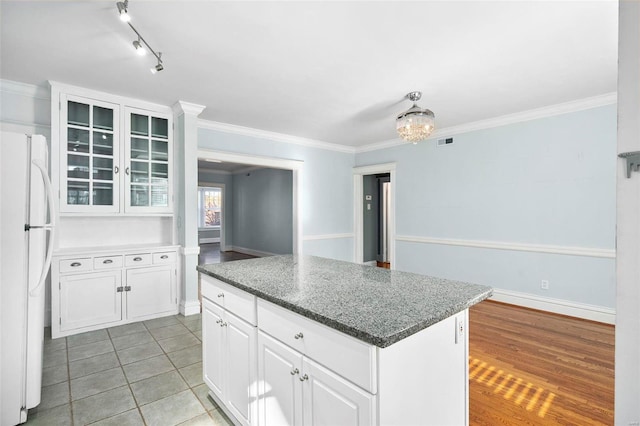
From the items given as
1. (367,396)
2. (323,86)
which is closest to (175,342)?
(367,396)

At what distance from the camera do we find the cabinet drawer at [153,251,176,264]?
3549 millimetres

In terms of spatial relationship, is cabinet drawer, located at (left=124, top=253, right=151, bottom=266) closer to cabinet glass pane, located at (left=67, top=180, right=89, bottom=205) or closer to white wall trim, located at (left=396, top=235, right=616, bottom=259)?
cabinet glass pane, located at (left=67, top=180, right=89, bottom=205)

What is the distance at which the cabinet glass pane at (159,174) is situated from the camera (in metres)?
3.62

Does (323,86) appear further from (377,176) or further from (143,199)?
(377,176)

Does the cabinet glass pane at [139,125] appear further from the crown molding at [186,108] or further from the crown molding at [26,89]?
the crown molding at [26,89]

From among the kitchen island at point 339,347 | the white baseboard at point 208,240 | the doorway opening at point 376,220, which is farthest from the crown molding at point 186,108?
the white baseboard at point 208,240

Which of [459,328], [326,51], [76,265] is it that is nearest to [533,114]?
[326,51]

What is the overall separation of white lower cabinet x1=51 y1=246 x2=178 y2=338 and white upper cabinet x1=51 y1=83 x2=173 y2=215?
0.50 m

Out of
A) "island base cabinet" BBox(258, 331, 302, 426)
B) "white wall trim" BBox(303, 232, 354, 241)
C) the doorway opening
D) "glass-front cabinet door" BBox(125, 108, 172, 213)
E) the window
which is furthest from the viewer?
the window

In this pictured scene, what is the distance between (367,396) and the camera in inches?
40.3

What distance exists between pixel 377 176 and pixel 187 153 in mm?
4802

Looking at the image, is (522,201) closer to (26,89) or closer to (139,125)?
(139,125)

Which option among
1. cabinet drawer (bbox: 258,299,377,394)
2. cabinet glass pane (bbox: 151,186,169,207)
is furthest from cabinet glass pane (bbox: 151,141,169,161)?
cabinet drawer (bbox: 258,299,377,394)

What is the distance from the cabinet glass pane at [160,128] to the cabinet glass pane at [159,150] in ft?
0.27
